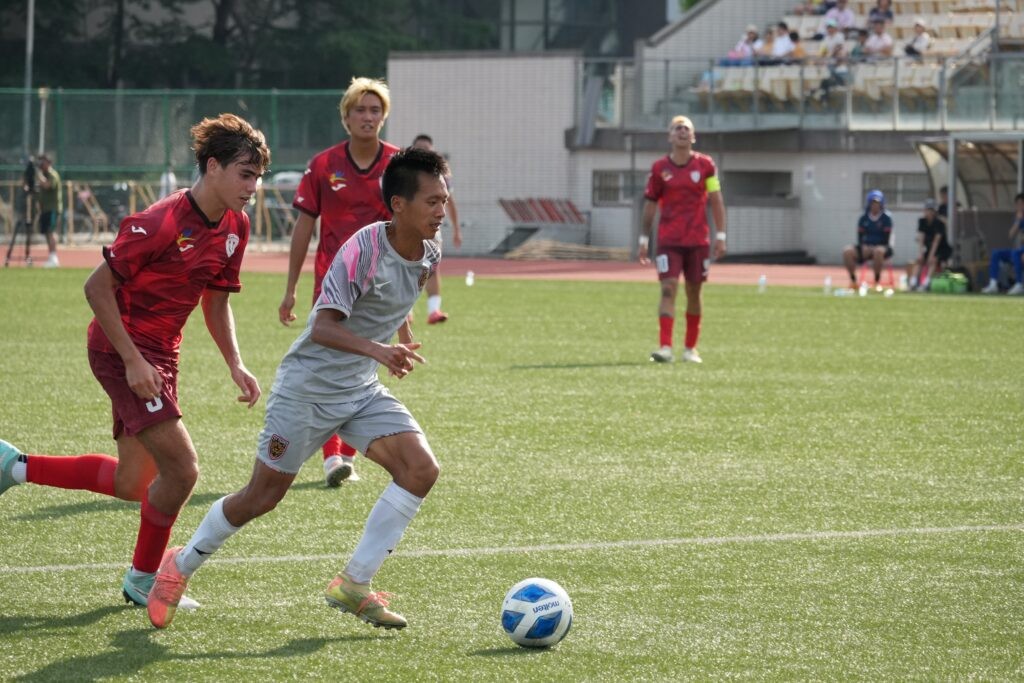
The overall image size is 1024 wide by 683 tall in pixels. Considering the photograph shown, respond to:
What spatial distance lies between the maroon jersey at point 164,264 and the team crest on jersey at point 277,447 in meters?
0.65

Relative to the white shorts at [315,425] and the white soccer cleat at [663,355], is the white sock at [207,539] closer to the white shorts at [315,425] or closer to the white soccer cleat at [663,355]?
the white shorts at [315,425]

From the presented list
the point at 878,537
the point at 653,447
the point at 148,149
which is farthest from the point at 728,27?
the point at 878,537

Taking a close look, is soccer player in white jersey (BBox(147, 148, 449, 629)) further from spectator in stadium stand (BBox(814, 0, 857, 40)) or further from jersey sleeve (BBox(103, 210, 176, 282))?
spectator in stadium stand (BBox(814, 0, 857, 40))

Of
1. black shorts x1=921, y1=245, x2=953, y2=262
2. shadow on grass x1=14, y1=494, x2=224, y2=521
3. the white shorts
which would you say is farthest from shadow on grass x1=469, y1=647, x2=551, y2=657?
black shorts x1=921, y1=245, x2=953, y2=262

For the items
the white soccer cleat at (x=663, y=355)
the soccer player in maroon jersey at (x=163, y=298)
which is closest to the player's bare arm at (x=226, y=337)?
the soccer player in maroon jersey at (x=163, y=298)

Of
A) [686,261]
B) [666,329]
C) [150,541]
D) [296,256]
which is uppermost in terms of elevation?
[296,256]

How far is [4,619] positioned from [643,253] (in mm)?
10328

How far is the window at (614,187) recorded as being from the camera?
109 feet

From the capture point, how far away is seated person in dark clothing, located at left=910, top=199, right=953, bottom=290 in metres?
23.9

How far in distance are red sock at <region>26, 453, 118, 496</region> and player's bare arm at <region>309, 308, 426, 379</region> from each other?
131cm

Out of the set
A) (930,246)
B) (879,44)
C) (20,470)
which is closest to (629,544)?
(20,470)

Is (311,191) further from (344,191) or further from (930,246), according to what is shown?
(930,246)

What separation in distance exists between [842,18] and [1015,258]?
39.6 ft

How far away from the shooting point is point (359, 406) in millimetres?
5473
